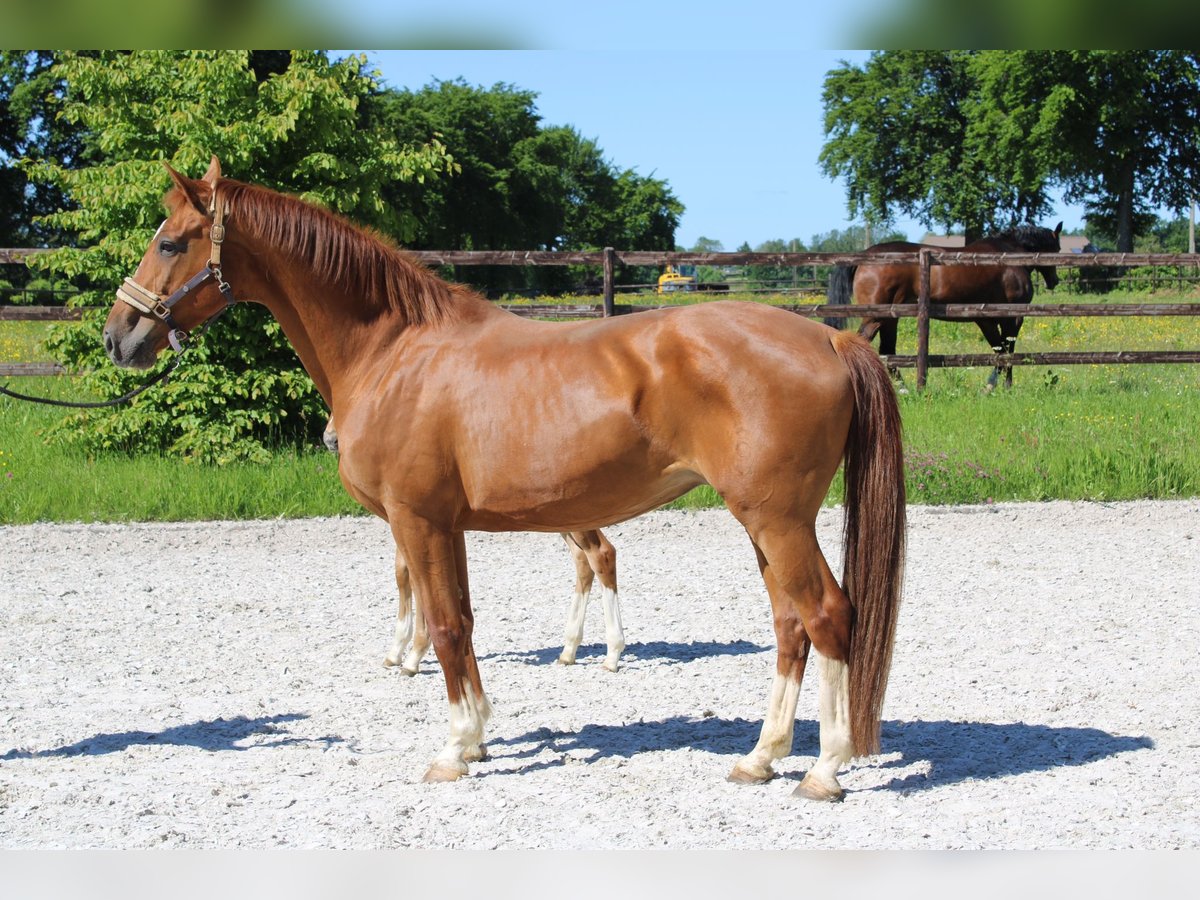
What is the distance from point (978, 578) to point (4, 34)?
6.51 meters

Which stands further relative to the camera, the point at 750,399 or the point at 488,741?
the point at 488,741

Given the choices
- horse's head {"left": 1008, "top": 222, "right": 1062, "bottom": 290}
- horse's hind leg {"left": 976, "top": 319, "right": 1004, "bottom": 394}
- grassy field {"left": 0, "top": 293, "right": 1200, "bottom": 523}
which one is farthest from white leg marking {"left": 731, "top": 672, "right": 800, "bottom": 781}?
horse's head {"left": 1008, "top": 222, "right": 1062, "bottom": 290}

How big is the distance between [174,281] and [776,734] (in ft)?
9.23

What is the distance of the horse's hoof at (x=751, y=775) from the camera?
3.88 m

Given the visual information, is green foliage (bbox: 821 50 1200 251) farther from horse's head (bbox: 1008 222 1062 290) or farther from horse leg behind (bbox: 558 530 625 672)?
horse leg behind (bbox: 558 530 625 672)

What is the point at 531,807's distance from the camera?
3.70 m

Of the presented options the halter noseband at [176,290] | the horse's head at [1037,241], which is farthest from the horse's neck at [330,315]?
the horse's head at [1037,241]

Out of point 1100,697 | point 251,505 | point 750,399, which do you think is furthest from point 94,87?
point 1100,697

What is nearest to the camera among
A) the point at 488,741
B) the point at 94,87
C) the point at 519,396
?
the point at 519,396

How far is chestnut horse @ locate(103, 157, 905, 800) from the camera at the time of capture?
3.68 metres

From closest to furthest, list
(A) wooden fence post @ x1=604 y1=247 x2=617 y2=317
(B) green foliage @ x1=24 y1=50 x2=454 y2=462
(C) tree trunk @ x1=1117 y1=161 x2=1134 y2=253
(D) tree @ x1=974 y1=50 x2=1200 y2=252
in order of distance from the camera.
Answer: (B) green foliage @ x1=24 y1=50 x2=454 y2=462 < (A) wooden fence post @ x1=604 y1=247 x2=617 y2=317 < (D) tree @ x1=974 y1=50 x2=1200 y2=252 < (C) tree trunk @ x1=1117 y1=161 x2=1134 y2=253

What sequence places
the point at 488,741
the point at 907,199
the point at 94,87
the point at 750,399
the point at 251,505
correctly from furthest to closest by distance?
the point at 907,199 → the point at 94,87 → the point at 251,505 → the point at 488,741 → the point at 750,399

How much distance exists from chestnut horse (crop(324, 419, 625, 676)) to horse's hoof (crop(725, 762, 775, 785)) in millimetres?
1536

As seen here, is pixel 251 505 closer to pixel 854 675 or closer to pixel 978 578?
pixel 978 578
